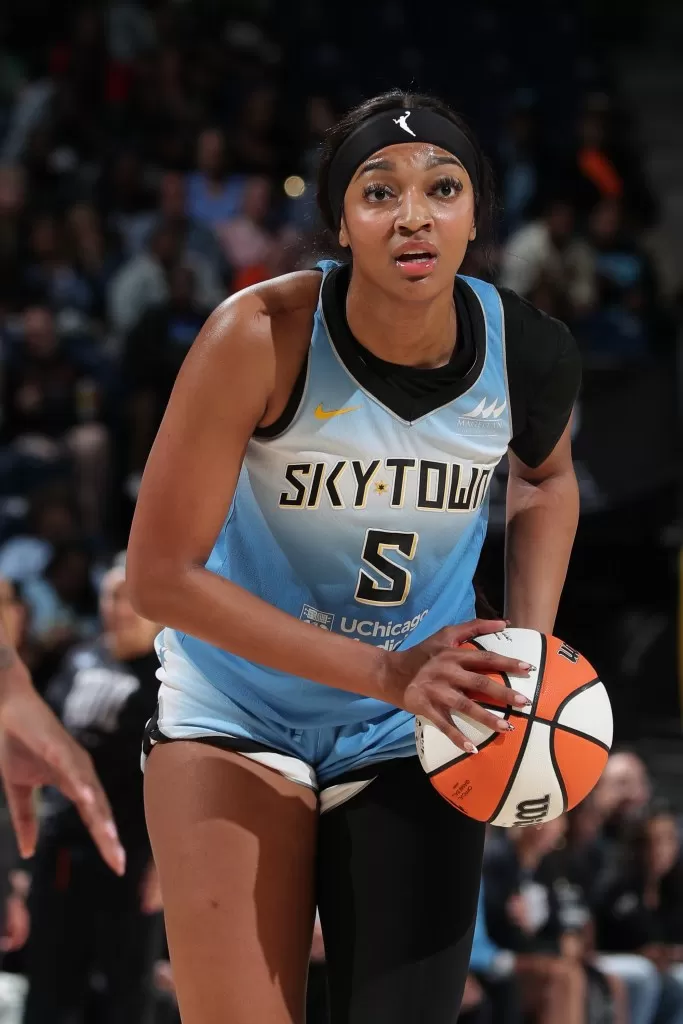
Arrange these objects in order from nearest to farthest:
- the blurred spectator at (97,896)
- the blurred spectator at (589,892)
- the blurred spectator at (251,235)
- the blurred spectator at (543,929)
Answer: the blurred spectator at (97,896), the blurred spectator at (543,929), the blurred spectator at (589,892), the blurred spectator at (251,235)

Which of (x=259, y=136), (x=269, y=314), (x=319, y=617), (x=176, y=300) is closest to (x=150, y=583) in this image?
(x=319, y=617)

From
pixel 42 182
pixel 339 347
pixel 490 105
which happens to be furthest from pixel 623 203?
pixel 339 347

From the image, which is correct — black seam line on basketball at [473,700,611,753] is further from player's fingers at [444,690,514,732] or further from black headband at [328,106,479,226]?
black headband at [328,106,479,226]

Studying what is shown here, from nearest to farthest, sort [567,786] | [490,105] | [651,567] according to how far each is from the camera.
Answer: [567,786] < [651,567] < [490,105]

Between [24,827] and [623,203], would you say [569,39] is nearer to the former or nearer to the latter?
[623,203]

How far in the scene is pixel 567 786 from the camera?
2555 millimetres

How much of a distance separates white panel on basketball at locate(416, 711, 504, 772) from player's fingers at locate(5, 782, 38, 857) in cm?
83

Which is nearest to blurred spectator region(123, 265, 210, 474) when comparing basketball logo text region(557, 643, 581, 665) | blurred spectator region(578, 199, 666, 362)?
blurred spectator region(578, 199, 666, 362)

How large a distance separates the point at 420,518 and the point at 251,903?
0.72 metres

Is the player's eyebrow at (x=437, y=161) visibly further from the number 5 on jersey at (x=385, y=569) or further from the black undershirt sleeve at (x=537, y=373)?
the number 5 on jersey at (x=385, y=569)

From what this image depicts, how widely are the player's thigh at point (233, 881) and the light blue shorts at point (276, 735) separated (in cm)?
3

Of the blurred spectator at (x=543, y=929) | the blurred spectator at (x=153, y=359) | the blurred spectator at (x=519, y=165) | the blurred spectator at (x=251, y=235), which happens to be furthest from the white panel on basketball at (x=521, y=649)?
the blurred spectator at (x=519, y=165)

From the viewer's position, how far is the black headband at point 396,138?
8.61 feet

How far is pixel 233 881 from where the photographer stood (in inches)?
101
